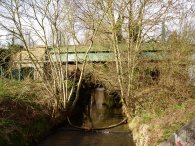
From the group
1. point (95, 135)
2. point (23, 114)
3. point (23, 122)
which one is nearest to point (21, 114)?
point (23, 114)

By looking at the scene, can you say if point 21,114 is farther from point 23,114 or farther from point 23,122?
point 23,122

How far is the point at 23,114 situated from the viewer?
53.8 ft

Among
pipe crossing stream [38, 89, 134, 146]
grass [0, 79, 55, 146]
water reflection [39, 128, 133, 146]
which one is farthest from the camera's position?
pipe crossing stream [38, 89, 134, 146]

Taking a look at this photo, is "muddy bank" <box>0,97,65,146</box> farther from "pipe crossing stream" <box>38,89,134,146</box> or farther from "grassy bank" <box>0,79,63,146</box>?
"pipe crossing stream" <box>38,89,134,146</box>

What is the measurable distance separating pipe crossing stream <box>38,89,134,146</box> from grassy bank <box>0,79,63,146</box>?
0.68 metres

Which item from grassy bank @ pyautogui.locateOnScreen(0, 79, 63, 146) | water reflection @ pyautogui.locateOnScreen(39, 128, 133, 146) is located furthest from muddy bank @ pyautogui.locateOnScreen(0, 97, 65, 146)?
water reflection @ pyautogui.locateOnScreen(39, 128, 133, 146)

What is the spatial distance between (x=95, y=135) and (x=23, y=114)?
435 cm

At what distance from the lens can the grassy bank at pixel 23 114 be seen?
13.9m

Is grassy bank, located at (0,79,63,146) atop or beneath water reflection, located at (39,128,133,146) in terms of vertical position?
atop

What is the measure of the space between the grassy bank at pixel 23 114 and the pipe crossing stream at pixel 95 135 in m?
0.68

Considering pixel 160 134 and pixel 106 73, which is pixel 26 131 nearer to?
pixel 160 134

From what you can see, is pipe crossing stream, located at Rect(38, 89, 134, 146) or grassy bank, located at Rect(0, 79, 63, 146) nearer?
grassy bank, located at Rect(0, 79, 63, 146)

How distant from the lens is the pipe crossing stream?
1653cm

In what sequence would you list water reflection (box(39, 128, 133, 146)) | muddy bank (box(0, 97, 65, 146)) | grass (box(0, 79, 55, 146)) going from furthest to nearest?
water reflection (box(39, 128, 133, 146))
grass (box(0, 79, 55, 146))
muddy bank (box(0, 97, 65, 146))
